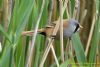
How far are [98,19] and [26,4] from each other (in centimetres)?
54

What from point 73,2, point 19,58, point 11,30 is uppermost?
point 73,2

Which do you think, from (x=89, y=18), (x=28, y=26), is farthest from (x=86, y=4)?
(x=28, y=26)

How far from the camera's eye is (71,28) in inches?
54.8

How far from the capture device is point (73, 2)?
4.60 ft

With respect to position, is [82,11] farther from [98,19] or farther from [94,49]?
[94,49]

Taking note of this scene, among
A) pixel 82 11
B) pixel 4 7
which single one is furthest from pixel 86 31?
pixel 4 7

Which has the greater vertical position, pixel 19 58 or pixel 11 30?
pixel 11 30

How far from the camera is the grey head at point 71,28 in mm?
1324

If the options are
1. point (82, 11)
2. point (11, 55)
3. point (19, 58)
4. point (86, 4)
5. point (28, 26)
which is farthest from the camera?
point (86, 4)

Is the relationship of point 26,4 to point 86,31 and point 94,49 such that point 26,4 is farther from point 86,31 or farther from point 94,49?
point 86,31

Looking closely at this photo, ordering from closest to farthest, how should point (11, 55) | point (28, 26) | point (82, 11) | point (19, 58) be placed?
point (11, 55) → point (19, 58) → point (28, 26) → point (82, 11)

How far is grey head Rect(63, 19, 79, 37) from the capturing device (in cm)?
132

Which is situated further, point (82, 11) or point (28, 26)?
point (82, 11)

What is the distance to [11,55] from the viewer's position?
3.25 feet
